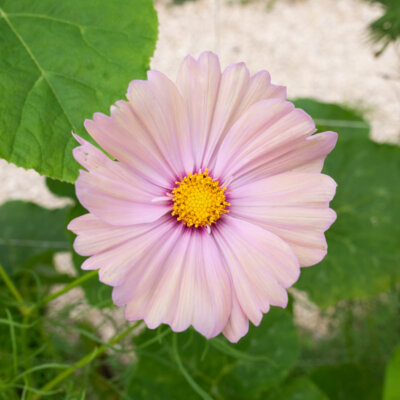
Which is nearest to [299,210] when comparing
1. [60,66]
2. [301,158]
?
[301,158]

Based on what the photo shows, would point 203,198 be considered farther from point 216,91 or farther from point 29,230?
point 29,230

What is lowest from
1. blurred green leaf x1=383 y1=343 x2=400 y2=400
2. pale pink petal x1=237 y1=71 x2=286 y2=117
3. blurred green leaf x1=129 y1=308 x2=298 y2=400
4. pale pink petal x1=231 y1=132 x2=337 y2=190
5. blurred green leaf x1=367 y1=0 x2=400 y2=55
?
A: blurred green leaf x1=129 y1=308 x2=298 y2=400

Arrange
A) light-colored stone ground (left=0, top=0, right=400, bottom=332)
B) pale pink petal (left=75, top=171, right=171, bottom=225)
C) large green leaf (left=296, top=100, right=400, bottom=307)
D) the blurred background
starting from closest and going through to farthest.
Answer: pale pink petal (left=75, top=171, right=171, bottom=225), the blurred background, large green leaf (left=296, top=100, right=400, bottom=307), light-colored stone ground (left=0, top=0, right=400, bottom=332)

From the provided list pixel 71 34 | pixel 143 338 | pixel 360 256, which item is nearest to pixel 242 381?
pixel 143 338

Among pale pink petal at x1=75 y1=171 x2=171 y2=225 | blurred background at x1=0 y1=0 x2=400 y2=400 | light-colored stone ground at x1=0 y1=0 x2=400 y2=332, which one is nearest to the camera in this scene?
pale pink petal at x1=75 y1=171 x2=171 y2=225

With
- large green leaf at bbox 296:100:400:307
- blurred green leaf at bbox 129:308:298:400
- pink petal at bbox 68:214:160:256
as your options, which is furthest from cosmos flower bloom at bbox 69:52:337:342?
large green leaf at bbox 296:100:400:307

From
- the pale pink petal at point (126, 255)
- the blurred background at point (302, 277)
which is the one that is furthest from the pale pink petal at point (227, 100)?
the blurred background at point (302, 277)

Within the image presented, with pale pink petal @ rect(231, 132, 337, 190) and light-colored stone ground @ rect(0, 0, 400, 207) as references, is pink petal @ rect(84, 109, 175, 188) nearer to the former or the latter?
pale pink petal @ rect(231, 132, 337, 190)

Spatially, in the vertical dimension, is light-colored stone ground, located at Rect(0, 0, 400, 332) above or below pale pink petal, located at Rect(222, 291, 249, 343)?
above
